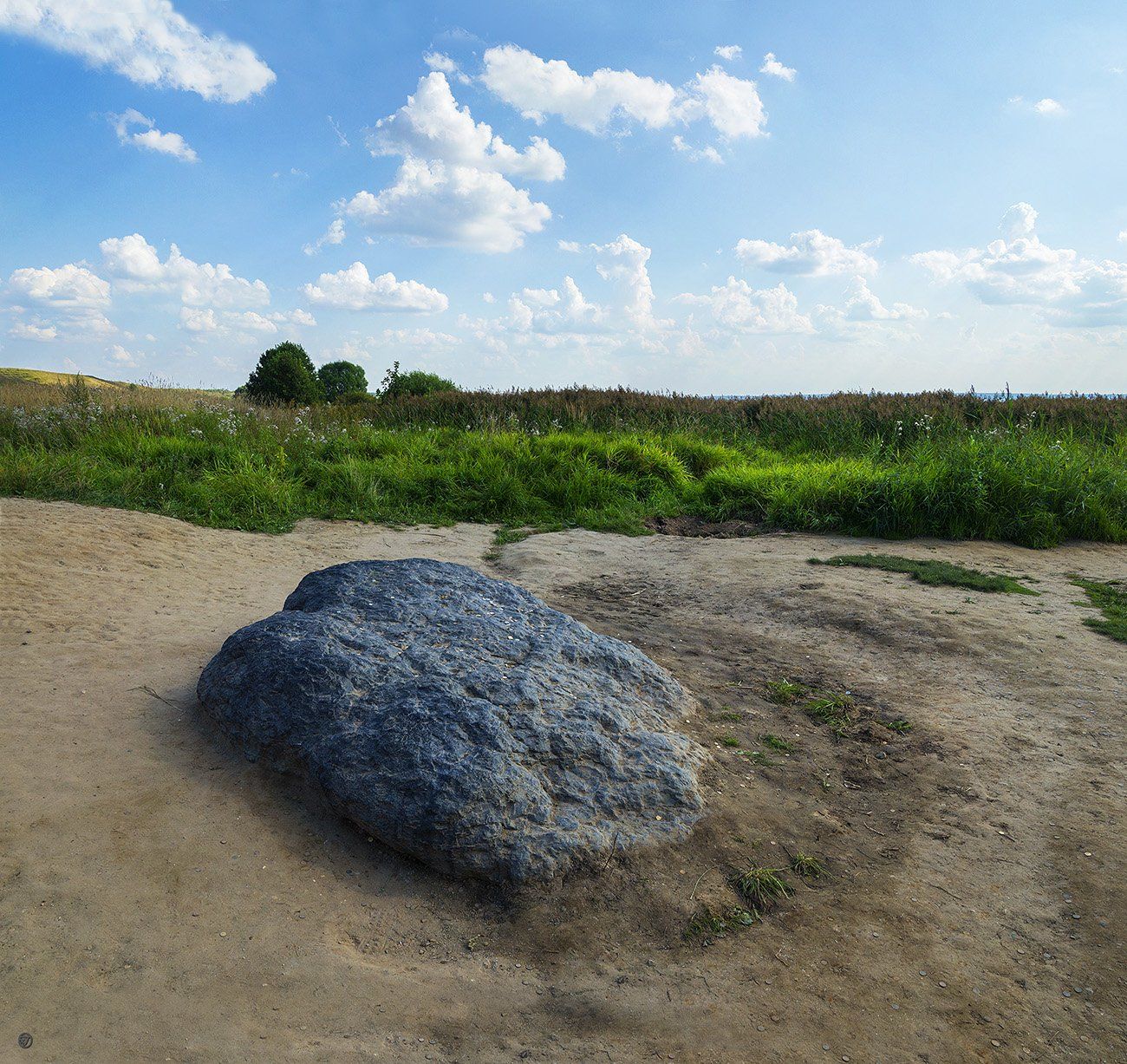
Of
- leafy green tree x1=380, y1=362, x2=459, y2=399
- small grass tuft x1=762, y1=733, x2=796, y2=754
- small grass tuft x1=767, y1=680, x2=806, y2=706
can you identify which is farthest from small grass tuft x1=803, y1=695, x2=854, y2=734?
leafy green tree x1=380, y1=362, x2=459, y2=399

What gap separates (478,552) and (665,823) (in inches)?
191

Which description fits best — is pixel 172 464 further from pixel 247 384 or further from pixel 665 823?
pixel 247 384

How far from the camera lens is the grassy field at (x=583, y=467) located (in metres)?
8.45

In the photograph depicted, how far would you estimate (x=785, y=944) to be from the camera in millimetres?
2693

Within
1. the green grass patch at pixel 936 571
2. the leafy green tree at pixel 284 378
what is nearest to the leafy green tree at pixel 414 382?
the leafy green tree at pixel 284 378

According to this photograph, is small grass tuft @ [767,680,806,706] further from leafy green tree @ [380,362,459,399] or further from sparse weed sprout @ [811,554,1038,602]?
leafy green tree @ [380,362,459,399]

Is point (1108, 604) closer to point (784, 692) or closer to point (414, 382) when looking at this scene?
point (784, 692)

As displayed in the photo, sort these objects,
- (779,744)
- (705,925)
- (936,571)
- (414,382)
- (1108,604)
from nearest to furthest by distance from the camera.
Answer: (705,925) < (779,744) < (1108,604) < (936,571) < (414,382)

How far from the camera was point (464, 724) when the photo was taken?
325 cm

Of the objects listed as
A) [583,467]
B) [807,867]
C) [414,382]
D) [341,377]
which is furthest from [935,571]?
[341,377]

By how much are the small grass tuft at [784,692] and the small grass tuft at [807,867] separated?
141 centimetres

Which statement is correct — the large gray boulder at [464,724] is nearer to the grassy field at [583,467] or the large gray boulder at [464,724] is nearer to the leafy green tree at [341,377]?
the grassy field at [583,467]

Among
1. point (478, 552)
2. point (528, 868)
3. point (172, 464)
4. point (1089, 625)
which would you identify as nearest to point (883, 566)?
→ point (1089, 625)

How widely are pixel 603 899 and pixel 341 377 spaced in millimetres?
33586
